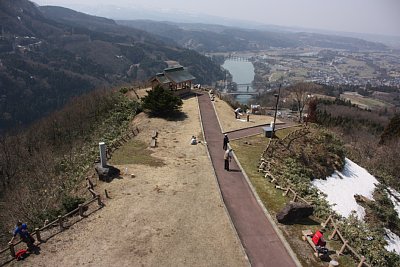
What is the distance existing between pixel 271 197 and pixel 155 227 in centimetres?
777

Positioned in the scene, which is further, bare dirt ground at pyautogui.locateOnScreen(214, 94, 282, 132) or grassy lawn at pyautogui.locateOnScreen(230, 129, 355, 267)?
bare dirt ground at pyautogui.locateOnScreen(214, 94, 282, 132)

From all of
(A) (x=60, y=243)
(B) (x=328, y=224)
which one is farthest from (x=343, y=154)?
(A) (x=60, y=243)

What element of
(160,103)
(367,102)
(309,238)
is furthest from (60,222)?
(367,102)

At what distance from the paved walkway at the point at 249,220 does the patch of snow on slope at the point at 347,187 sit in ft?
26.3

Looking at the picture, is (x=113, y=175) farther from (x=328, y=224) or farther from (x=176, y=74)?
(x=176, y=74)

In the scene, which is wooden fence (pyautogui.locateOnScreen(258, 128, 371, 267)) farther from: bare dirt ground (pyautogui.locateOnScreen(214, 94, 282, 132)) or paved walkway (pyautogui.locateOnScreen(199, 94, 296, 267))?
bare dirt ground (pyautogui.locateOnScreen(214, 94, 282, 132))

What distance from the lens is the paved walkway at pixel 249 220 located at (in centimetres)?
1506

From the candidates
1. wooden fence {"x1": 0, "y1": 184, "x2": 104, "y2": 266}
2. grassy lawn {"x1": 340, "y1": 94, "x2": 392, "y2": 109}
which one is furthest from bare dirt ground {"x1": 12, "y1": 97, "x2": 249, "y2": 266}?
grassy lawn {"x1": 340, "y1": 94, "x2": 392, "y2": 109}

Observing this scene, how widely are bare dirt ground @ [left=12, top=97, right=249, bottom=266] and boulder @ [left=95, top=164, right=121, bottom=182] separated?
0.60m

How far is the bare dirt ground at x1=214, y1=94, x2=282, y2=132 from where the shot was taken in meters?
34.6

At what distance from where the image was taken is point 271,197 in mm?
20281

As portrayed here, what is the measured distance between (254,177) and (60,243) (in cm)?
1318

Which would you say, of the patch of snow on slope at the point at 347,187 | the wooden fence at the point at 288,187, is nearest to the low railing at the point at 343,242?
the wooden fence at the point at 288,187

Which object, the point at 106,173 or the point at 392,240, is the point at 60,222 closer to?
A: the point at 106,173
